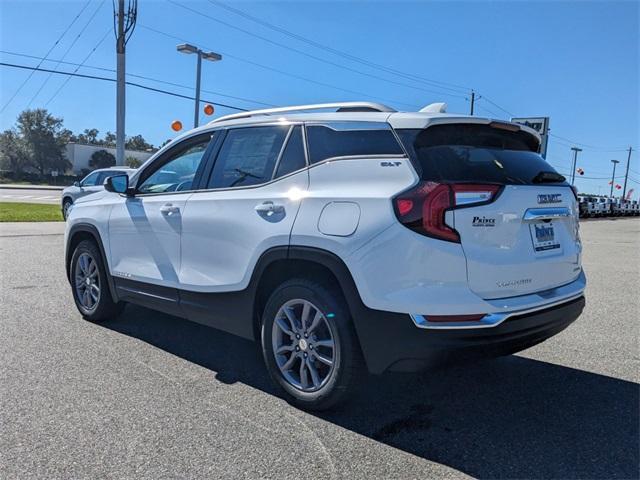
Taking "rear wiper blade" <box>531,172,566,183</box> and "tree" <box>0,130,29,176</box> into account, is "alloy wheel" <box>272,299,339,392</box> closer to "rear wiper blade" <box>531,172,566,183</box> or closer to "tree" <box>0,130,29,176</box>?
"rear wiper blade" <box>531,172,566,183</box>

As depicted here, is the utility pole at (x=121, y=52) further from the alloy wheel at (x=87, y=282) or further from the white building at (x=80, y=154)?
the white building at (x=80, y=154)

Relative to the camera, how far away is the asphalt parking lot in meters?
2.81

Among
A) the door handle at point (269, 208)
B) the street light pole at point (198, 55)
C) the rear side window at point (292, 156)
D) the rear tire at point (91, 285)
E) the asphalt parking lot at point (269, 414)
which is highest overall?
the street light pole at point (198, 55)

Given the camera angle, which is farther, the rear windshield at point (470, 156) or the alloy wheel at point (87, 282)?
the alloy wheel at point (87, 282)

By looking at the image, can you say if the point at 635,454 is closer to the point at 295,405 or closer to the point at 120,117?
the point at 295,405

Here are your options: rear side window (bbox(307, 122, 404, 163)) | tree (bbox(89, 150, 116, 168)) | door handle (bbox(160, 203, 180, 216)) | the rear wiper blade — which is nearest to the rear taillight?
rear side window (bbox(307, 122, 404, 163))

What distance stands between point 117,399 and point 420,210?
7.69 ft

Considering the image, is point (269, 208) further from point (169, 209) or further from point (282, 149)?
point (169, 209)

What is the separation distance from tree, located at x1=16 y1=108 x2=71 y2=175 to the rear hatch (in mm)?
84769

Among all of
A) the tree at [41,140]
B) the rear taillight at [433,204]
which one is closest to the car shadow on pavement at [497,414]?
the rear taillight at [433,204]

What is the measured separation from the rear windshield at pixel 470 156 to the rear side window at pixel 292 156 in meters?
0.76

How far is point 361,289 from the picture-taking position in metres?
3.07

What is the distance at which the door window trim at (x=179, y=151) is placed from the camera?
4332 millimetres

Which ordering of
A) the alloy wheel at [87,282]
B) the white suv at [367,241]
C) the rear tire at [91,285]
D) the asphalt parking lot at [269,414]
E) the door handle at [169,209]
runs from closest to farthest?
the asphalt parking lot at [269,414] < the white suv at [367,241] < the door handle at [169,209] < the rear tire at [91,285] < the alloy wheel at [87,282]
